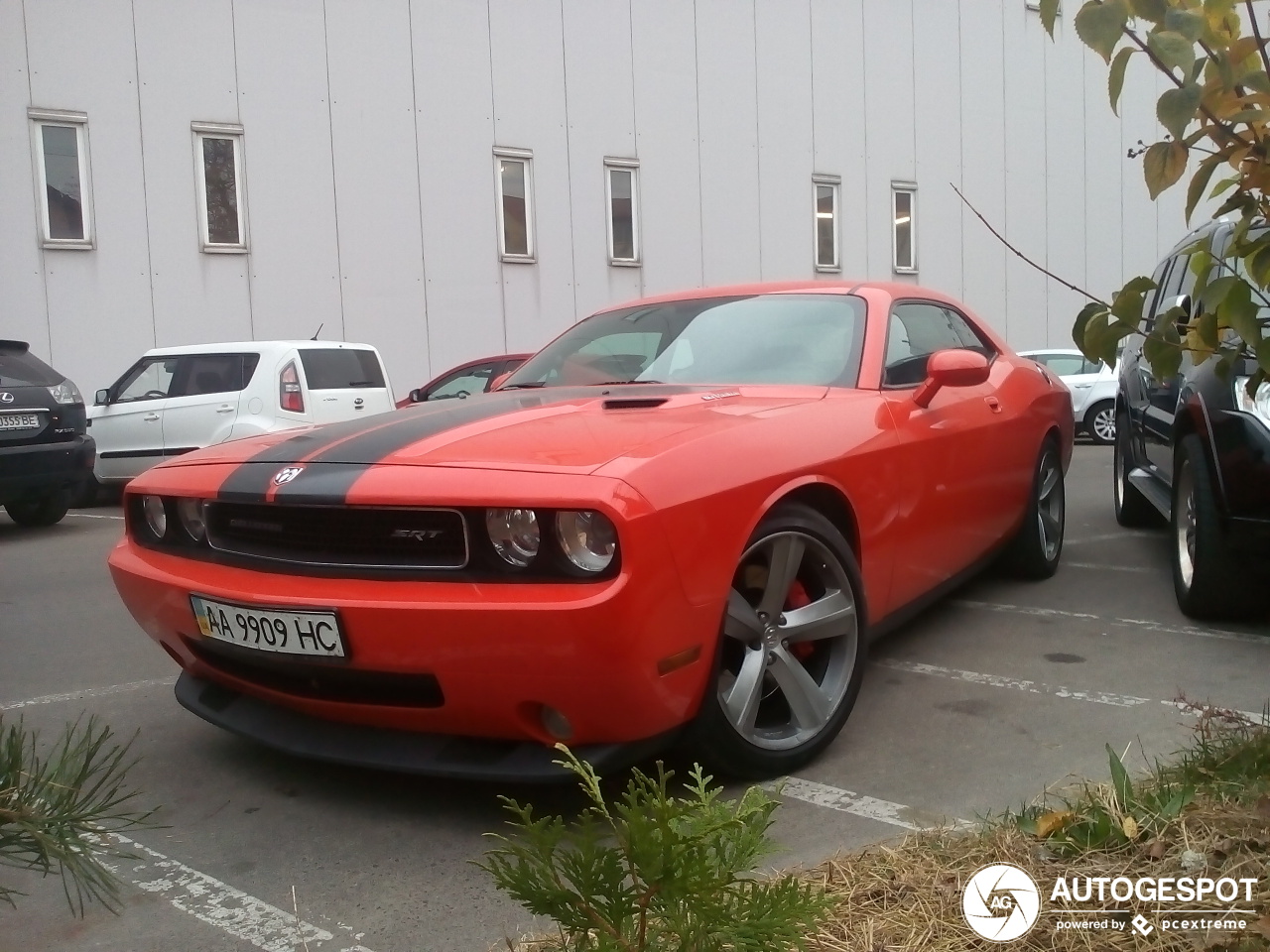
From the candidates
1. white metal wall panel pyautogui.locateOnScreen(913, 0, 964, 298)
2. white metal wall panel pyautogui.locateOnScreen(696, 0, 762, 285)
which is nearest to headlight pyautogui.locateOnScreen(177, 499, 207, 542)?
white metal wall panel pyautogui.locateOnScreen(696, 0, 762, 285)

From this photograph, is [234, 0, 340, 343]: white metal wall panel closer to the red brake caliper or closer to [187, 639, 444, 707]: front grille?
[187, 639, 444, 707]: front grille

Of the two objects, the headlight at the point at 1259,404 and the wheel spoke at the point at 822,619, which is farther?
the headlight at the point at 1259,404

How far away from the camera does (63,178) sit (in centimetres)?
1247

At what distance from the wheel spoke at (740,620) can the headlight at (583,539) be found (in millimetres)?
421

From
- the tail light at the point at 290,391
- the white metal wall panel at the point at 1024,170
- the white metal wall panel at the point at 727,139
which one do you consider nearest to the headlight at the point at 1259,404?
the tail light at the point at 290,391

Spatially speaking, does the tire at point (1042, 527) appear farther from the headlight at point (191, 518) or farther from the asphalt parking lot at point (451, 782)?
the headlight at point (191, 518)

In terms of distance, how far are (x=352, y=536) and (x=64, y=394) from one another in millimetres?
7180

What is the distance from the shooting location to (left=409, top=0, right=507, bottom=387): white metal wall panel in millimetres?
14414

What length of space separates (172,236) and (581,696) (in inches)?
469

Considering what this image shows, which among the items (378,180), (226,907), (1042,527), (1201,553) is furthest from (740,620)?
(378,180)

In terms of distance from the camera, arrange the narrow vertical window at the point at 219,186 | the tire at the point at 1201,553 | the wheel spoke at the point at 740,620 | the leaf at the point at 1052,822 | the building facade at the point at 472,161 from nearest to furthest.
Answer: the leaf at the point at 1052,822
the wheel spoke at the point at 740,620
the tire at the point at 1201,553
the building facade at the point at 472,161
the narrow vertical window at the point at 219,186

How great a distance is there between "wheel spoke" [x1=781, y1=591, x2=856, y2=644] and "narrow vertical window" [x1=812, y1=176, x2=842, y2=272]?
52.0 ft

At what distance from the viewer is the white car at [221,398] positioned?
10211mm

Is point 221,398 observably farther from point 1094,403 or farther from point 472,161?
point 1094,403
